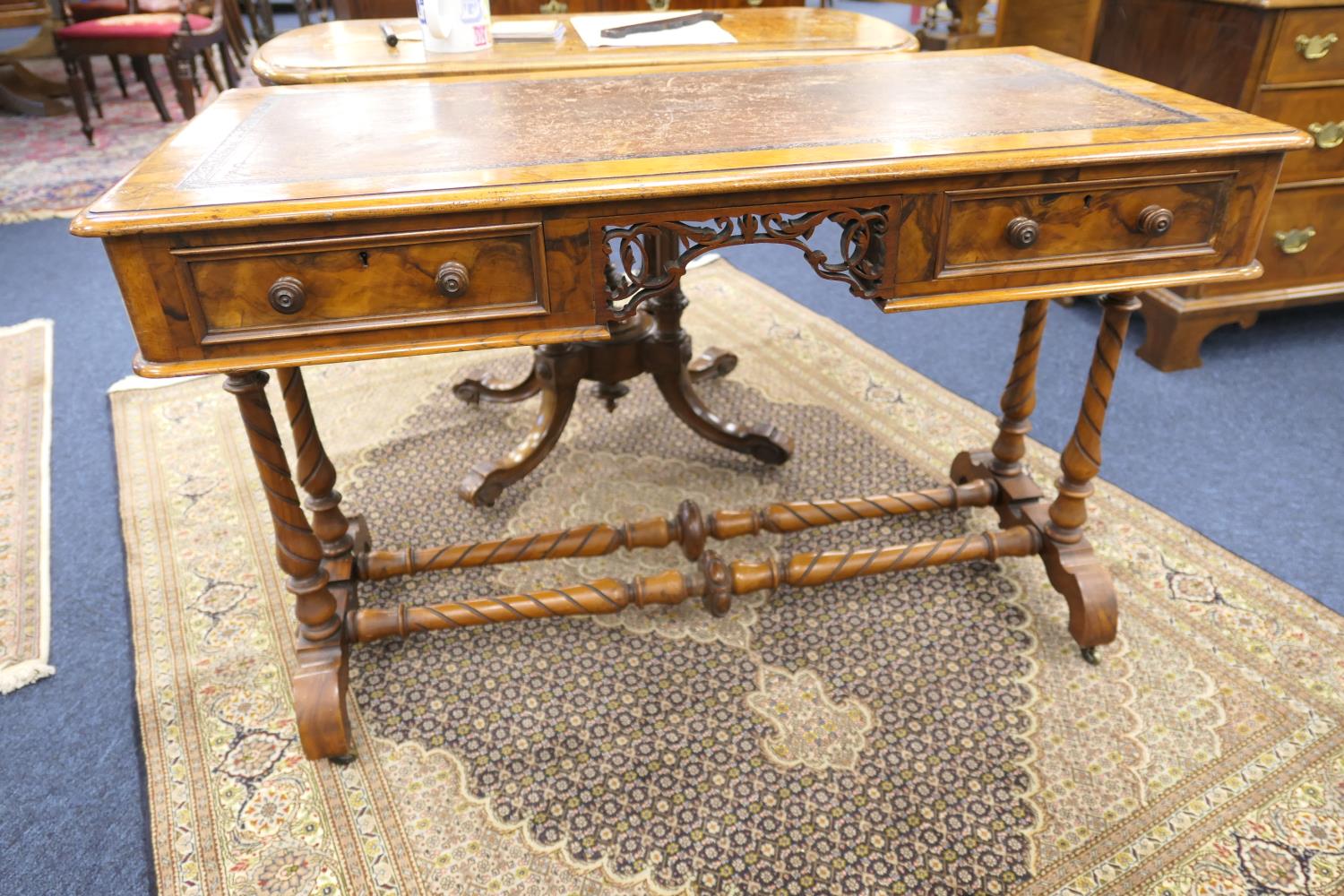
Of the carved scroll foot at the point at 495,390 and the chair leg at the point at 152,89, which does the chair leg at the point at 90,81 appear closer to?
the chair leg at the point at 152,89

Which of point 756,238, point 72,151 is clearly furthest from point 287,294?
point 72,151

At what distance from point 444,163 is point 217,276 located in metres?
0.31

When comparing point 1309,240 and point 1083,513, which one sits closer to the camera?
point 1083,513

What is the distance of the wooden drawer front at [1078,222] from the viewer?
3.98 ft

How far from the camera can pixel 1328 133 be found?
239 centimetres

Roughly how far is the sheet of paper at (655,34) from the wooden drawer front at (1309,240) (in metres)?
1.62

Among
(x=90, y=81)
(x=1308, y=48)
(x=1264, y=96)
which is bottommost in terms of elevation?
(x=90, y=81)

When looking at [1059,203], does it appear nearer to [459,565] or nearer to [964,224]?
[964,224]

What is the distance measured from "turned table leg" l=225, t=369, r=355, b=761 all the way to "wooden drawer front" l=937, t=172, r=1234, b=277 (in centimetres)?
102

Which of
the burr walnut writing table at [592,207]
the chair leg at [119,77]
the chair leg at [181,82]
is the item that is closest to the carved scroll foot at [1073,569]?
A: the burr walnut writing table at [592,207]

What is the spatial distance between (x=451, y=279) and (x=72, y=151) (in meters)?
4.82

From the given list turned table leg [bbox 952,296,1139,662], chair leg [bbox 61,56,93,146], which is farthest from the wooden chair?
turned table leg [bbox 952,296,1139,662]

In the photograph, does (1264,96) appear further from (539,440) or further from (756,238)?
(539,440)

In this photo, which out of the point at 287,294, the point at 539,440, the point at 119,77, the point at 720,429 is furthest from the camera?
the point at 119,77
